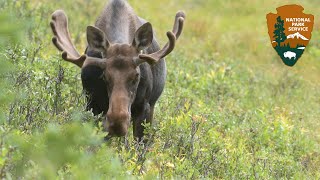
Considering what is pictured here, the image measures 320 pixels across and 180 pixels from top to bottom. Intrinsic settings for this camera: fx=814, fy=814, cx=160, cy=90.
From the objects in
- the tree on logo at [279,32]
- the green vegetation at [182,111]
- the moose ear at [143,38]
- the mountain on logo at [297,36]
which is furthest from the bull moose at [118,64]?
the tree on logo at [279,32]

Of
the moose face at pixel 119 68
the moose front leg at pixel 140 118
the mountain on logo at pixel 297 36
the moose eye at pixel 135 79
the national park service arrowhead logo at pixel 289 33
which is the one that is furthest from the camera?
the national park service arrowhead logo at pixel 289 33

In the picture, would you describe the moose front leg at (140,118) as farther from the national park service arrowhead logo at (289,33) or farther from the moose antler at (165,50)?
the national park service arrowhead logo at (289,33)

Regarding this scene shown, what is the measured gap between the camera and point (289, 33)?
17.9 meters

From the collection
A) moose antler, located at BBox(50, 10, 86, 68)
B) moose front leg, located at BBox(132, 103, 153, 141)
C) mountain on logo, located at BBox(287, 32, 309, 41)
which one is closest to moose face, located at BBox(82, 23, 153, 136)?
moose antler, located at BBox(50, 10, 86, 68)

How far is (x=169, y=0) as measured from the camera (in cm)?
2480

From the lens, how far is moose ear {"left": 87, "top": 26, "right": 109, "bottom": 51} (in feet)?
28.0

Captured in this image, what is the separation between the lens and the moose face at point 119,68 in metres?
7.75

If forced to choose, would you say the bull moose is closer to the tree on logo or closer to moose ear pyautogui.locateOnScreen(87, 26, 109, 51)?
moose ear pyautogui.locateOnScreen(87, 26, 109, 51)

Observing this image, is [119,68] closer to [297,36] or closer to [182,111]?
[182,111]

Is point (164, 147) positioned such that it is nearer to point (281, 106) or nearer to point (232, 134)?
point (232, 134)

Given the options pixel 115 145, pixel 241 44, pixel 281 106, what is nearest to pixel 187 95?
pixel 281 106

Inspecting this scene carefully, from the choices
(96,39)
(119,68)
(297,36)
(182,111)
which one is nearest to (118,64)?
(119,68)

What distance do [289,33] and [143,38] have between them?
9704 millimetres

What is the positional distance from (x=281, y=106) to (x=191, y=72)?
5.90ft
